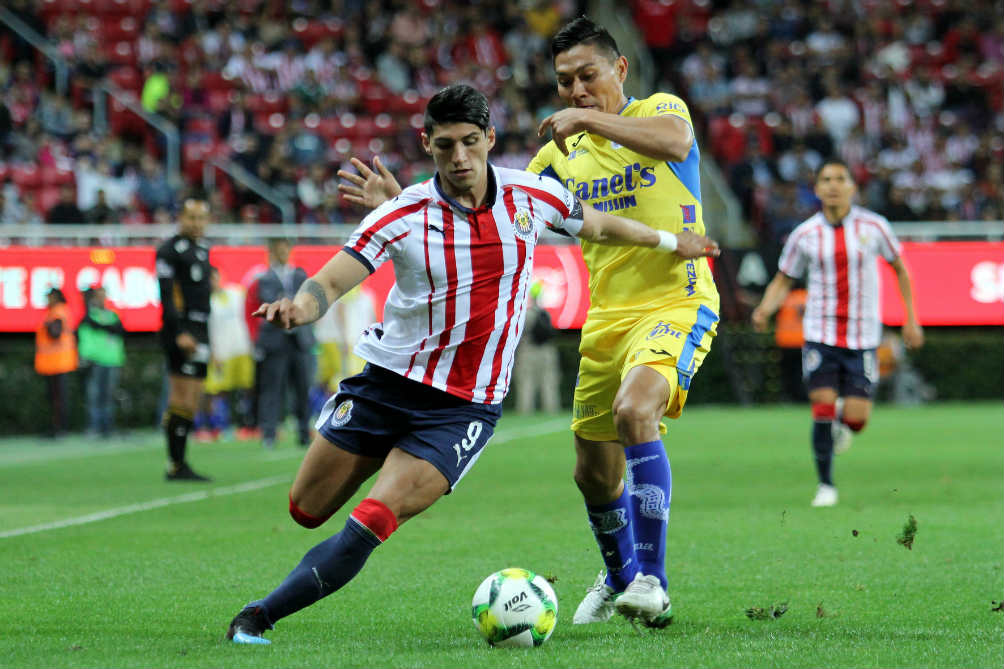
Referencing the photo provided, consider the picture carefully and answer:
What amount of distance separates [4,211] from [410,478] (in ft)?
61.7

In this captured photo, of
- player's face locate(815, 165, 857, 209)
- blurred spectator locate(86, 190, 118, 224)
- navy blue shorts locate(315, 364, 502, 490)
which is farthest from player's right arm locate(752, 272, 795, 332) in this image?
blurred spectator locate(86, 190, 118, 224)

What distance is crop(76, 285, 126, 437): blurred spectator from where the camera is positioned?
19078 millimetres

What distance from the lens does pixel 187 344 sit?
484 inches

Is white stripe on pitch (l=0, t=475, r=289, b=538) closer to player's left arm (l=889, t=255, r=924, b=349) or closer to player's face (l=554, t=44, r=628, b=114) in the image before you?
player's face (l=554, t=44, r=628, b=114)

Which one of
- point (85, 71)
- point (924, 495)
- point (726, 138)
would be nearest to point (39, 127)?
point (85, 71)

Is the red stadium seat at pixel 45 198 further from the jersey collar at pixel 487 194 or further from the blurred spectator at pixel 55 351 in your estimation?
the jersey collar at pixel 487 194

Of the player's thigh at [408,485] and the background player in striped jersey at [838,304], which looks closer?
the player's thigh at [408,485]

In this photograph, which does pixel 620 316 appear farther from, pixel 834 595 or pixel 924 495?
pixel 924 495

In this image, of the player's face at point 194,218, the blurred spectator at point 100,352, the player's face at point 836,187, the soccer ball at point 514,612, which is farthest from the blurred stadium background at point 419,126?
the soccer ball at point 514,612

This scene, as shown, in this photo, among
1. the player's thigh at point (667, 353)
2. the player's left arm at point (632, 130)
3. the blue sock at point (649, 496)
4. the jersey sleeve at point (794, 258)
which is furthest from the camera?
the jersey sleeve at point (794, 258)

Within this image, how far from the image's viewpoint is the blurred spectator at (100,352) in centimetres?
1908

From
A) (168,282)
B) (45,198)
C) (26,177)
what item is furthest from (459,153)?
(26,177)

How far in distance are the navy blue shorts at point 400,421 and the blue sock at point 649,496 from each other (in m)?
0.74

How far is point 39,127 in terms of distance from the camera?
2430 centimetres
